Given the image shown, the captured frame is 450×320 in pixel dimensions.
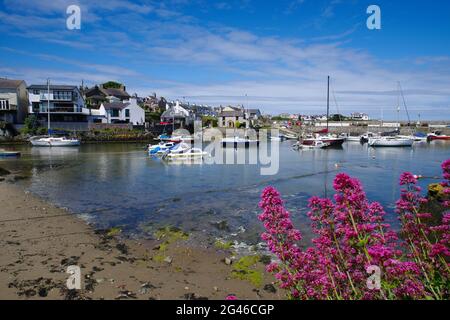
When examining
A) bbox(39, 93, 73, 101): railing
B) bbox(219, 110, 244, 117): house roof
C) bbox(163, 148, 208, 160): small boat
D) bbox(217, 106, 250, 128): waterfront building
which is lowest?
bbox(163, 148, 208, 160): small boat

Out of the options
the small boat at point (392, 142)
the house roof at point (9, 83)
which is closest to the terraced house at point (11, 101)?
the house roof at point (9, 83)

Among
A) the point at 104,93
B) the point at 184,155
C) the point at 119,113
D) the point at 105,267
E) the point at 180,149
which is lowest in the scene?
the point at 105,267

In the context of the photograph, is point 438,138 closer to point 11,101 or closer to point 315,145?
point 315,145

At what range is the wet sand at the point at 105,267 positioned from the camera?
28.0ft

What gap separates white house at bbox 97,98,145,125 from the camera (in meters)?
81.4

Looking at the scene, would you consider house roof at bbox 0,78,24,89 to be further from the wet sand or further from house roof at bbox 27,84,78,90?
the wet sand

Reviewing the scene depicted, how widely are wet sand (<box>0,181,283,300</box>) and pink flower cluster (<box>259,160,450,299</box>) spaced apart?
443cm

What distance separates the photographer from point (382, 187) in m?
25.8

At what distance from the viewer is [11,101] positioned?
71.0m

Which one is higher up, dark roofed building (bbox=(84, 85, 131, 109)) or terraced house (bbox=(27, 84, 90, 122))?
dark roofed building (bbox=(84, 85, 131, 109))

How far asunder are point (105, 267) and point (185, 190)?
547 inches

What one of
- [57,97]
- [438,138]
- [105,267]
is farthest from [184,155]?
[438,138]

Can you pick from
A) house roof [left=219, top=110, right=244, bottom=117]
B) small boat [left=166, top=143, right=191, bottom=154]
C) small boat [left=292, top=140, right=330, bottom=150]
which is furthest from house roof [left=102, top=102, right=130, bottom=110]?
small boat [left=292, top=140, right=330, bottom=150]
